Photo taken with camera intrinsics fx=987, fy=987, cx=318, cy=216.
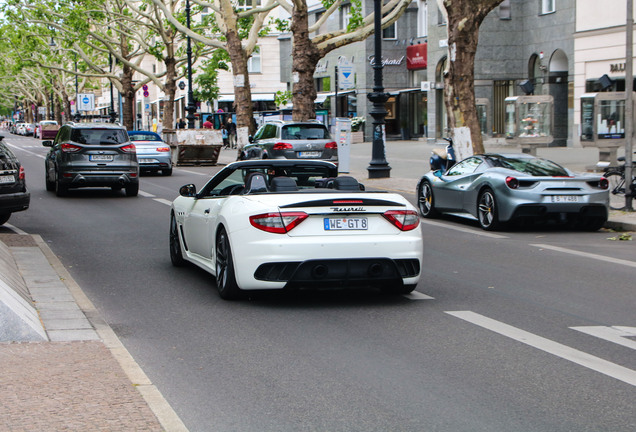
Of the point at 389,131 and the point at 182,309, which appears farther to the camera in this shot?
the point at 389,131

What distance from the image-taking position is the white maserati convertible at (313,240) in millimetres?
8328

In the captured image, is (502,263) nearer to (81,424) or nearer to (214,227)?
(214,227)

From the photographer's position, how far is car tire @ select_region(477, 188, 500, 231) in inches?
593

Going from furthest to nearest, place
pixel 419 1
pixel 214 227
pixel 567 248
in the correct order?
pixel 419 1 → pixel 567 248 → pixel 214 227

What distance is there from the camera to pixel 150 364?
648 centimetres

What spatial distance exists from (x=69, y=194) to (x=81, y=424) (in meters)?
19.1

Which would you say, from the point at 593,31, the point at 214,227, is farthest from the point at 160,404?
the point at 593,31

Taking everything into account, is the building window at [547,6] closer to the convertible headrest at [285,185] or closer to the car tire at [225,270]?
the convertible headrest at [285,185]

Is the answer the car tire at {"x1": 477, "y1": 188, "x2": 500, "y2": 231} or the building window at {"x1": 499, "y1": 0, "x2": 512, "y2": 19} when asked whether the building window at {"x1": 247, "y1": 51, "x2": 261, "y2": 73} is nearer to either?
the building window at {"x1": 499, "y1": 0, "x2": 512, "y2": 19}

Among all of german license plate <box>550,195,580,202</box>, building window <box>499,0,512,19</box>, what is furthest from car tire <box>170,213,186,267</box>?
building window <box>499,0,512,19</box>

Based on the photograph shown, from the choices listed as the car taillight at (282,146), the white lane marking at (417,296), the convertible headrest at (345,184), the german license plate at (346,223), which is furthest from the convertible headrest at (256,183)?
the car taillight at (282,146)

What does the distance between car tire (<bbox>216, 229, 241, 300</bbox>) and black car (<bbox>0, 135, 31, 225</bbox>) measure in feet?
21.0

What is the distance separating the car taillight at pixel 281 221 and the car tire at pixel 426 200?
30.1ft

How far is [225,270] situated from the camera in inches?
346
